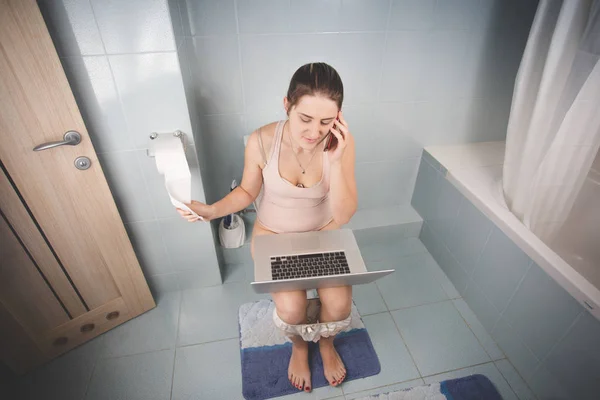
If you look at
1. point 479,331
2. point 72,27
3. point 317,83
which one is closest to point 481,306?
point 479,331

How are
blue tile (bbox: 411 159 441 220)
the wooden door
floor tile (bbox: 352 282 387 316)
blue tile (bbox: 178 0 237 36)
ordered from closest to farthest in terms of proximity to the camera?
the wooden door → blue tile (bbox: 178 0 237 36) → floor tile (bbox: 352 282 387 316) → blue tile (bbox: 411 159 441 220)

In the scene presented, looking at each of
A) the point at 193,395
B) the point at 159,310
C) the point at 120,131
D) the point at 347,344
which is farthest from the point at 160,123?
the point at 347,344

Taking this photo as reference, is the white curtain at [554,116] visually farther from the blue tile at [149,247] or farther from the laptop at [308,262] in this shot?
A: the blue tile at [149,247]

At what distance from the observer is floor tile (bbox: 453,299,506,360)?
1388 millimetres

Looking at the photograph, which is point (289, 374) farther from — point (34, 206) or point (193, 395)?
point (34, 206)

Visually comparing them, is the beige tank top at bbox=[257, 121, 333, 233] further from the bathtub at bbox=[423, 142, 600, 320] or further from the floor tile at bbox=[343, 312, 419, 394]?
the bathtub at bbox=[423, 142, 600, 320]

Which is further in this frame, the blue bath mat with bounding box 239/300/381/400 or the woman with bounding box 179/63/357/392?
the blue bath mat with bounding box 239/300/381/400

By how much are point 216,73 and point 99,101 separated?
502 mm

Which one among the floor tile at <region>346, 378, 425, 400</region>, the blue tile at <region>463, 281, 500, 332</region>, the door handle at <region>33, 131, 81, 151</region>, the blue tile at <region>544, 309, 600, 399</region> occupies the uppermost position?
the door handle at <region>33, 131, 81, 151</region>

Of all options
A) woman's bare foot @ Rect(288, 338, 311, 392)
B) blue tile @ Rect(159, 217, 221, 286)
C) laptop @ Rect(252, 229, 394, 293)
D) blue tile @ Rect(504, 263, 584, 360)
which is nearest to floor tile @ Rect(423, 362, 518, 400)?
blue tile @ Rect(504, 263, 584, 360)

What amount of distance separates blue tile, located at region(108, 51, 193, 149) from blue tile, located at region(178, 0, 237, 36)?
316 mm

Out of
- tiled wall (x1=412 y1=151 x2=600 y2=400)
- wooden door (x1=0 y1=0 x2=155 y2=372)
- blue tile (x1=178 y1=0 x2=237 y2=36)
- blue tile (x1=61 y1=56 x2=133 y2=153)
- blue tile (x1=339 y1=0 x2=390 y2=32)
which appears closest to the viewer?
wooden door (x1=0 y1=0 x2=155 y2=372)

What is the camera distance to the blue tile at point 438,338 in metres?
1.35

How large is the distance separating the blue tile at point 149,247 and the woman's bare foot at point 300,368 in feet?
2.32
